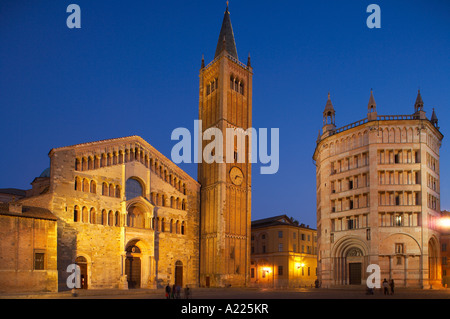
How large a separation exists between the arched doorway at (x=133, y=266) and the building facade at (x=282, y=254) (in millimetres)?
28921

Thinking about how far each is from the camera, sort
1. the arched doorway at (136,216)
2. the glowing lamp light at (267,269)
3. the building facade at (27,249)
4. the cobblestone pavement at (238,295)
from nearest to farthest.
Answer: the cobblestone pavement at (238,295)
the building facade at (27,249)
the arched doorway at (136,216)
the glowing lamp light at (267,269)

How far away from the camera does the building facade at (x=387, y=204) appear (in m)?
45.1

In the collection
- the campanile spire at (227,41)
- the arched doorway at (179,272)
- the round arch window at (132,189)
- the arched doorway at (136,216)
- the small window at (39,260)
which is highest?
the campanile spire at (227,41)

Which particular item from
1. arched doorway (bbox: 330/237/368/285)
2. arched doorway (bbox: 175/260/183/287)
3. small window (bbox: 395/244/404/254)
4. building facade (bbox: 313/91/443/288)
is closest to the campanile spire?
building facade (bbox: 313/91/443/288)

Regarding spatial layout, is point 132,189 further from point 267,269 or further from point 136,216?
point 267,269

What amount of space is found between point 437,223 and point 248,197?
71.0 ft

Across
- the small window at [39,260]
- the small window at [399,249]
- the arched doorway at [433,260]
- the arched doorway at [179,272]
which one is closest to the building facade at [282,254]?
the arched doorway at [179,272]

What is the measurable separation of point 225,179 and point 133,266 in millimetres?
A: 14475

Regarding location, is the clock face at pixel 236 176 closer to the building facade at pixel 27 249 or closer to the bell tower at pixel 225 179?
the bell tower at pixel 225 179

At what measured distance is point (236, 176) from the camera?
5519cm

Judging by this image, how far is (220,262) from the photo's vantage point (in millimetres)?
50812

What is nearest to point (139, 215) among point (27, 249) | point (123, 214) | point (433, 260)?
point (123, 214)
